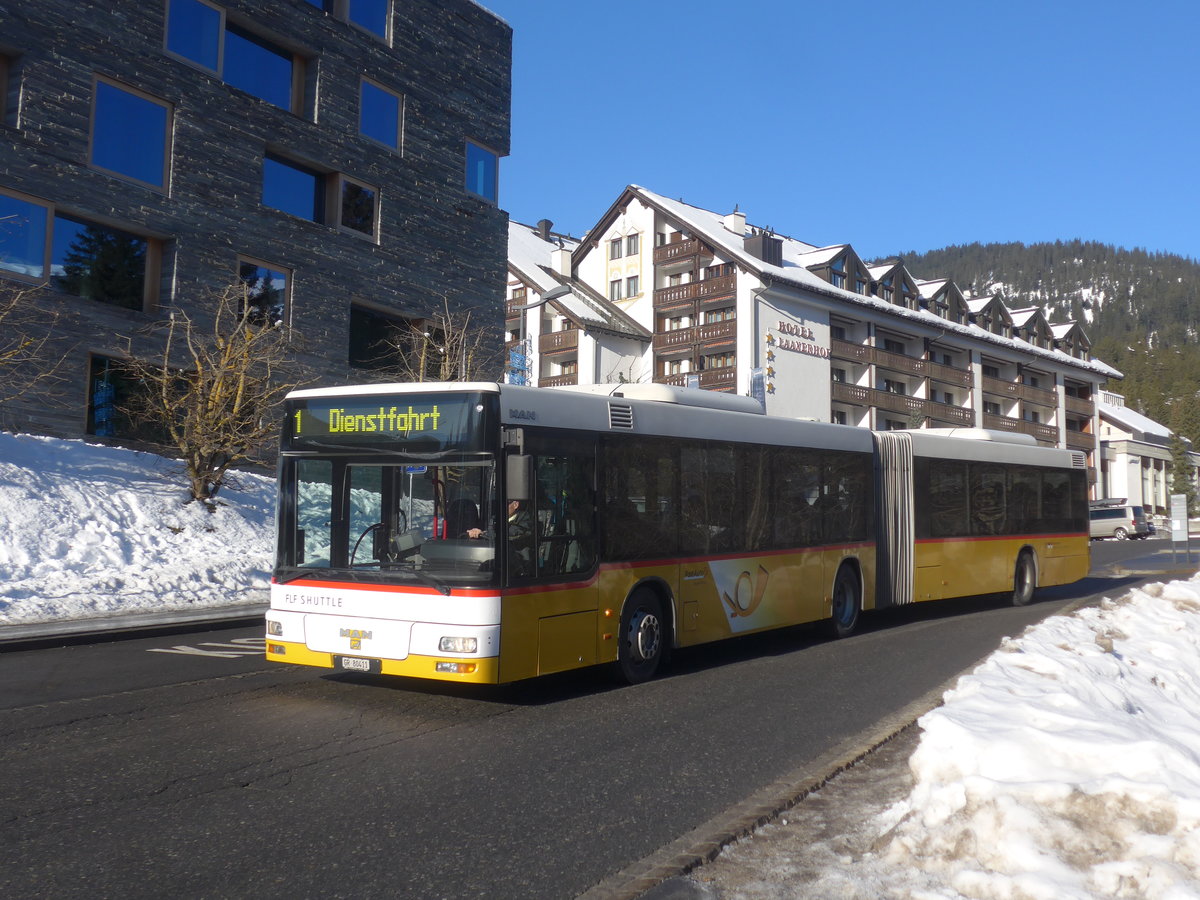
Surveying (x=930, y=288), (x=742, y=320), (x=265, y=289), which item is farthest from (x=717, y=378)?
(x=265, y=289)

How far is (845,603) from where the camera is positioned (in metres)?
Answer: 14.0

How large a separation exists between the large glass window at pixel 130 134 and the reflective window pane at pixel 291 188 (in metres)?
2.96

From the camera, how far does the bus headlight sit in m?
8.08

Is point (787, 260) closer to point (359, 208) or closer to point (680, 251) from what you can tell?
point (680, 251)

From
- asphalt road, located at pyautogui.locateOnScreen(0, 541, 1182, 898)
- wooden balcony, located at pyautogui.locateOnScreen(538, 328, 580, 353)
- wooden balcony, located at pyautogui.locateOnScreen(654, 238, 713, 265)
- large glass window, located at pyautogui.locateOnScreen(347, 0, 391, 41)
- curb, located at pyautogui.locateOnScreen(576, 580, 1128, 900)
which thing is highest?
wooden balcony, located at pyautogui.locateOnScreen(654, 238, 713, 265)

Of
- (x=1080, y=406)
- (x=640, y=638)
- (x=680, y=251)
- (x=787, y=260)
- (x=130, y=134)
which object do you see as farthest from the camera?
(x=1080, y=406)

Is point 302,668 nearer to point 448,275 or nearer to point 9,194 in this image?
point 9,194

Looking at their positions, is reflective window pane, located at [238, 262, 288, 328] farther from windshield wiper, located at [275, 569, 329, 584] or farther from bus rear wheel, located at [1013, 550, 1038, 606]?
windshield wiper, located at [275, 569, 329, 584]

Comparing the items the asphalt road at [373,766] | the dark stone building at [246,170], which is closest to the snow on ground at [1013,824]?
the asphalt road at [373,766]

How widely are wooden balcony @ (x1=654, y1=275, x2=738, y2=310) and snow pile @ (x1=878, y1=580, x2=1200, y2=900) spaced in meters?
47.3

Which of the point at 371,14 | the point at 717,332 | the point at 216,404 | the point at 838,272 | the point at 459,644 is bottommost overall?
the point at 459,644

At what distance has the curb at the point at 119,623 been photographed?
1194 centimetres

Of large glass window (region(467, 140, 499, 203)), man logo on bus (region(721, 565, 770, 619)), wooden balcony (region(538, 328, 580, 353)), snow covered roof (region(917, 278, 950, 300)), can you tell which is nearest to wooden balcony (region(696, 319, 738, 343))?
wooden balcony (region(538, 328, 580, 353))

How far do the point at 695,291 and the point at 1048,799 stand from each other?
171ft
